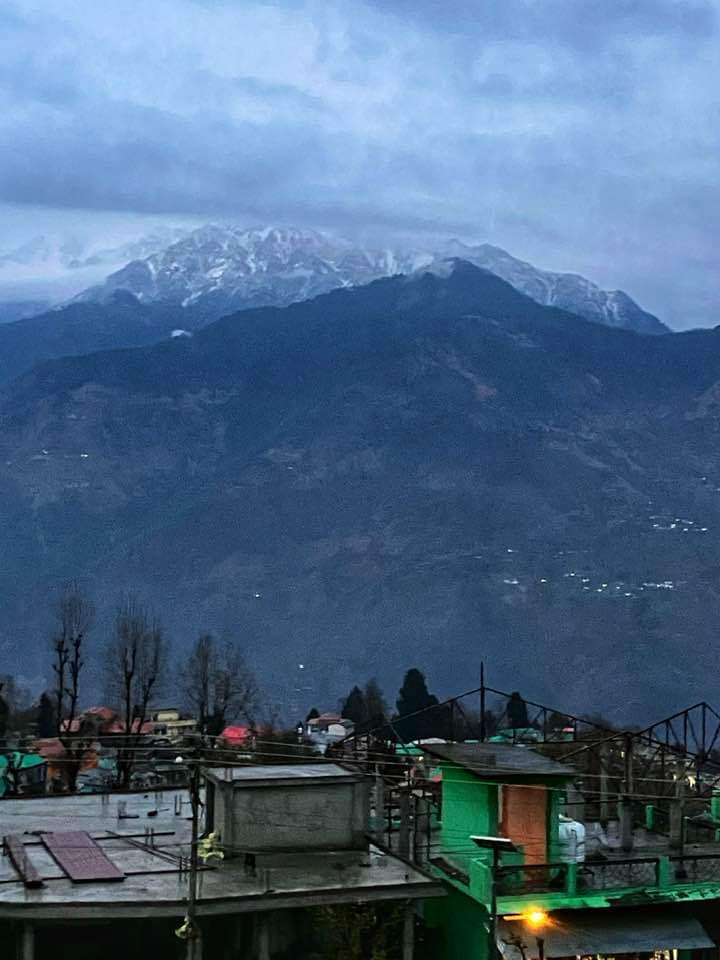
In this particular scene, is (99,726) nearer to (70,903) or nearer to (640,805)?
(640,805)

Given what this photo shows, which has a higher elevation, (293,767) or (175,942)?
(293,767)

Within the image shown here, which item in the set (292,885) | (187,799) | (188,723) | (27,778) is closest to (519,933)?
(292,885)

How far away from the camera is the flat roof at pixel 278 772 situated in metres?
25.1

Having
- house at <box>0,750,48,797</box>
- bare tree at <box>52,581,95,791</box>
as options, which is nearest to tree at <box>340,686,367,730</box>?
bare tree at <box>52,581,95,791</box>

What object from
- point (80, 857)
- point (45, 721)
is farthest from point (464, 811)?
point (45, 721)

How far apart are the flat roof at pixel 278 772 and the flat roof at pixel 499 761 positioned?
2.04m

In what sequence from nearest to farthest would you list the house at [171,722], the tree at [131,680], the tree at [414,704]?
the tree at [131,680], the house at [171,722], the tree at [414,704]

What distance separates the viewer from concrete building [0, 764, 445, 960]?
21750 mm

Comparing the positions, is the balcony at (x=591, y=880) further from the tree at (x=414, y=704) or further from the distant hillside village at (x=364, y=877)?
the tree at (x=414, y=704)

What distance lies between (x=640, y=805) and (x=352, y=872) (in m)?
9.20

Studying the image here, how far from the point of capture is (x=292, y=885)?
2297cm

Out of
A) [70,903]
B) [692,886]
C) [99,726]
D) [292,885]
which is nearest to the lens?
[70,903]

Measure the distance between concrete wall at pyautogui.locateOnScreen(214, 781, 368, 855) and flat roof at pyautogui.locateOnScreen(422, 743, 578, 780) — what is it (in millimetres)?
2089

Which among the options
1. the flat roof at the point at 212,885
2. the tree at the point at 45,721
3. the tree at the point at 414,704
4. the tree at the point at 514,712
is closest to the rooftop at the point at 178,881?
the flat roof at the point at 212,885
